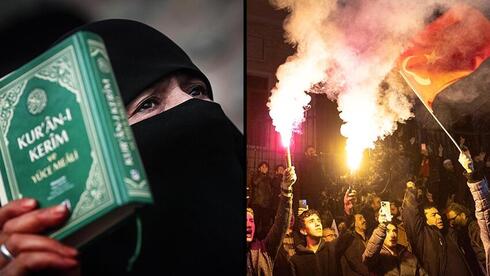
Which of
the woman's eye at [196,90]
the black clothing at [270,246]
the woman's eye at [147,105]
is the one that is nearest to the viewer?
the woman's eye at [147,105]

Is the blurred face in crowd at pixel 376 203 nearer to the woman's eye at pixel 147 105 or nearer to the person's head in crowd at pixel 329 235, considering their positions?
the person's head in crowd at pixel 329 235

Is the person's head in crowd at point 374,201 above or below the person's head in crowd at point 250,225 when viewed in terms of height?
above

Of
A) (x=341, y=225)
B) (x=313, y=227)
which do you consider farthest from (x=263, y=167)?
(x=341, y=225)

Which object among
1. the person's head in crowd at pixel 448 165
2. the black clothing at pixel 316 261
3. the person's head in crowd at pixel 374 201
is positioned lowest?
the black clothing at pixel 316 261

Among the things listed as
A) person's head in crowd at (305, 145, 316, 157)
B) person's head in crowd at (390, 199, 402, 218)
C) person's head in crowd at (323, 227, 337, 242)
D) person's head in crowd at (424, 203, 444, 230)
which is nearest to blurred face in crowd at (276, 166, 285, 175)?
person's head in crowd at (305, 145, 316, 157)

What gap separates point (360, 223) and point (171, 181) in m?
0.93

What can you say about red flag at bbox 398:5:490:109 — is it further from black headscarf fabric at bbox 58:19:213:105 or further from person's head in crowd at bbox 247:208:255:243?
black headscarf fabric at bbox 58:19:213:105

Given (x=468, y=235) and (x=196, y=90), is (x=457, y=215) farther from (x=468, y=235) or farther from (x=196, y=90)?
(x=196, y=90)

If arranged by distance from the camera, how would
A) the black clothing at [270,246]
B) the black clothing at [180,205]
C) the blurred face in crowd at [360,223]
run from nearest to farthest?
the black clothing at [180,205], the black clothing at [270,246], the blurred face in crowd at [360,223]

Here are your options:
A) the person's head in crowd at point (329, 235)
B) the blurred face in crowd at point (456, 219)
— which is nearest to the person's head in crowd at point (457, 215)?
the blurred face in crowd at point (456, 219)

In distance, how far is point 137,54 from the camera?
1.42 metres

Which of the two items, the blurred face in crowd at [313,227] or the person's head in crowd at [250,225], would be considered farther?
the blurred face in crowd at [313,227]

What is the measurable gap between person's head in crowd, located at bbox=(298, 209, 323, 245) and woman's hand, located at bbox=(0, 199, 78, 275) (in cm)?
111

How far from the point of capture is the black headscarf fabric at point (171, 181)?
4.53 feet
